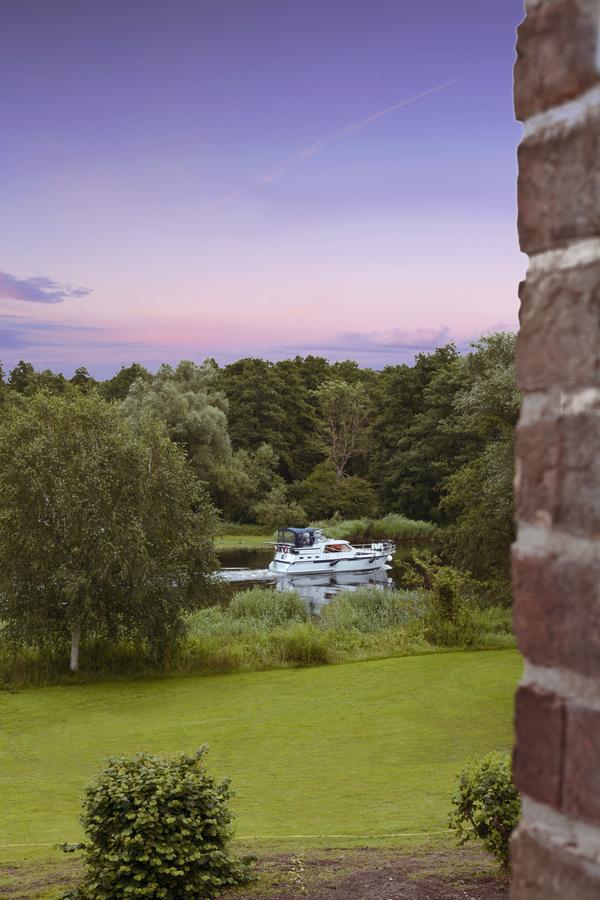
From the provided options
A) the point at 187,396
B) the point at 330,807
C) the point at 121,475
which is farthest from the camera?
the point at 187,396

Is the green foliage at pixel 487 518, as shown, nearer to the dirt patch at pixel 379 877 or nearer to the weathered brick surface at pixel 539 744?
the dirt patch at pixel 379 877

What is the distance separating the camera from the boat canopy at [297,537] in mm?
41300

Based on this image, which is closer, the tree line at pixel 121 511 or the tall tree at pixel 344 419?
the tree line at pixel 121 511

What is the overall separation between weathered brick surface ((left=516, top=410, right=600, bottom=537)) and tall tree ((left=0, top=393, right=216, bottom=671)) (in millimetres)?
19450

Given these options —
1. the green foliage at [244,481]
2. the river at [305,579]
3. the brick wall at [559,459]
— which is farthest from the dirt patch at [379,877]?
the green foliage at [244,481]

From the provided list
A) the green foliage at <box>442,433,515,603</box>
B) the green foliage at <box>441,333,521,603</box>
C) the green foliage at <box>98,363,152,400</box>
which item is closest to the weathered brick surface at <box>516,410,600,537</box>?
the green foliage at <box>441,333,521,603</box>

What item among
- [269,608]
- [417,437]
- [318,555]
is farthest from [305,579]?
[417,437]

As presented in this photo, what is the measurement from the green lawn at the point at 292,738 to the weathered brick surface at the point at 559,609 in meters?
9.18

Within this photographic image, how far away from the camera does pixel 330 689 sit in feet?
63.5

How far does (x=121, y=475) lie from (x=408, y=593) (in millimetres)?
11001

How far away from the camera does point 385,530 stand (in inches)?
2051

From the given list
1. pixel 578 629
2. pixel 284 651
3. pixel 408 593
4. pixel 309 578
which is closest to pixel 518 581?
pixel 578 629

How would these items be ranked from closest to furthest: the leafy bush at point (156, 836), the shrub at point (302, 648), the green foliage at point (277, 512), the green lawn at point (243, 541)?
the leafy bush at point (156, 836) → the shrub at point (302, 648) → the green lawn at point (243, 541) → the green foliage at point (277, 512)

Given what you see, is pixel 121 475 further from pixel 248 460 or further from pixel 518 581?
pixel 248 460
